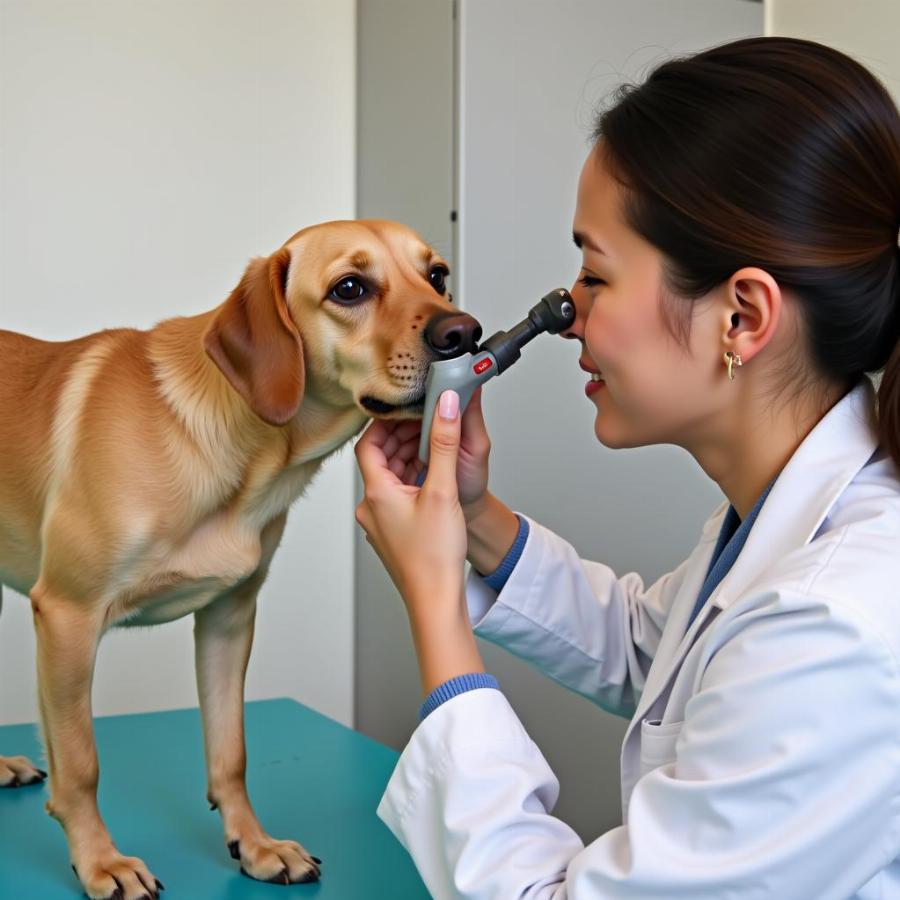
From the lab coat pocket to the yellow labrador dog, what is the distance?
408 mm

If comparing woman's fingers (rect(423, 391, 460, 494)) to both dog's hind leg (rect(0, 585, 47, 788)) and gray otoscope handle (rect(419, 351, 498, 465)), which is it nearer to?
gray otoscope handle (rect(419, 351, 498, 465))

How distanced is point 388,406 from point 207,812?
2.01 ft

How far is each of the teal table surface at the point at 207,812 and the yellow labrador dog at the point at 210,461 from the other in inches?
1.7

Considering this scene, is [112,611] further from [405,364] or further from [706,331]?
[706,331]

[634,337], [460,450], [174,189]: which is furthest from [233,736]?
[174,189]

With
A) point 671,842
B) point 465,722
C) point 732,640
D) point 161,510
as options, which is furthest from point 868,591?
point 161,510

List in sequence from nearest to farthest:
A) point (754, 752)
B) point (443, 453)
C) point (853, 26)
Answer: point (754, 752)
point (443, 453)
point (853, 26)

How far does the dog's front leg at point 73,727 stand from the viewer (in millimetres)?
1114

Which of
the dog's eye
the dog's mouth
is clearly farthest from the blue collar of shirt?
the dog's eye

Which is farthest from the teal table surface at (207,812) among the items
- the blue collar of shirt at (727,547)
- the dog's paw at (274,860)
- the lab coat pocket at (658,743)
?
the blue collar of shirt at (727,547)

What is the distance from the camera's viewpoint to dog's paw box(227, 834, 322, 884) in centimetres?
114

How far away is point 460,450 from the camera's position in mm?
1168

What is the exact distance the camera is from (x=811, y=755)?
26.5 inches

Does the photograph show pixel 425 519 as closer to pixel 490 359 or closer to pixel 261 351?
pixel 490 359
